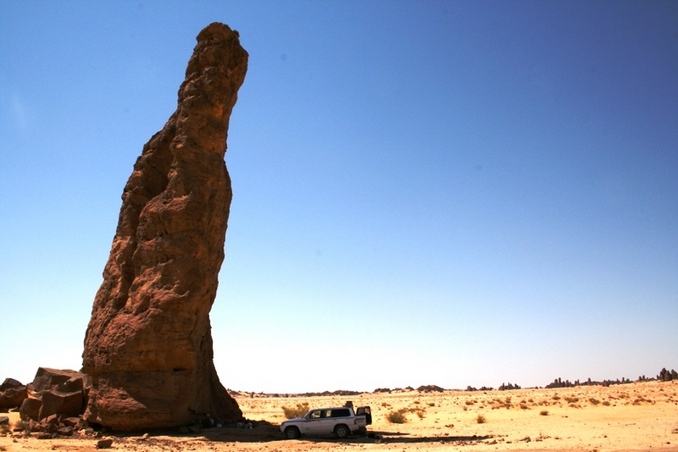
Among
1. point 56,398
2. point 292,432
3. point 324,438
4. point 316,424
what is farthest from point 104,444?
point 324,438

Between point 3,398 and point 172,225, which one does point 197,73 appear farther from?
point 3,398

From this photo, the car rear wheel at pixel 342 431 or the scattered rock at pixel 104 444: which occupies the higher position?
the scattered rock at pixel 104 444

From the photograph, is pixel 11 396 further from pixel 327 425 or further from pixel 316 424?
pixel 327 425

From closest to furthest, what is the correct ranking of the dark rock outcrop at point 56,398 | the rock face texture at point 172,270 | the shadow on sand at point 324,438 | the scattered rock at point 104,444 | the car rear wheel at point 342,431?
the scattered rock at point 104,444
the shadow on sand at point 324,438
the rock face texture at point 172,270
the car rear wheel at point 342,431
the dark rock outcrop at point 56,398

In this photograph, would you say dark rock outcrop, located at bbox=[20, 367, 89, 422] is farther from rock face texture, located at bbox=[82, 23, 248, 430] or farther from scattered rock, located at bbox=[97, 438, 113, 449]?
scattered rock, located at bbox=[97, 438, 113, 449]

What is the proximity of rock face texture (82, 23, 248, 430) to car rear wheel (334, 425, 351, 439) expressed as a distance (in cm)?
570

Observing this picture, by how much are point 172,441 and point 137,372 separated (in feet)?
12.4

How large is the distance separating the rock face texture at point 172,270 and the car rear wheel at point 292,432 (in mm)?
3661

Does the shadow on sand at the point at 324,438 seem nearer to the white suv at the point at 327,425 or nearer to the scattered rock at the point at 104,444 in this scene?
the white suv at the point at 327,425

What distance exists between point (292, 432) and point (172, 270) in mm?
8816

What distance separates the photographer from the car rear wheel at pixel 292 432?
74.0ft

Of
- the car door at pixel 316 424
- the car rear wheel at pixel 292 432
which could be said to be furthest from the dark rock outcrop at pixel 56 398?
the car door at pixel 316 424

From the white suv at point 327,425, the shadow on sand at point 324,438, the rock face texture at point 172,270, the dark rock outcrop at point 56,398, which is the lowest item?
the shadow on sand at point 324,438

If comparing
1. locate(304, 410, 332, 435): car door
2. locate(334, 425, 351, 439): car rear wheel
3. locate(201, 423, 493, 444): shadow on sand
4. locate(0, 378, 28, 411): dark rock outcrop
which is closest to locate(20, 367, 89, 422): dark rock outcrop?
locate(201, 423, 493, 444): shadow on sand
